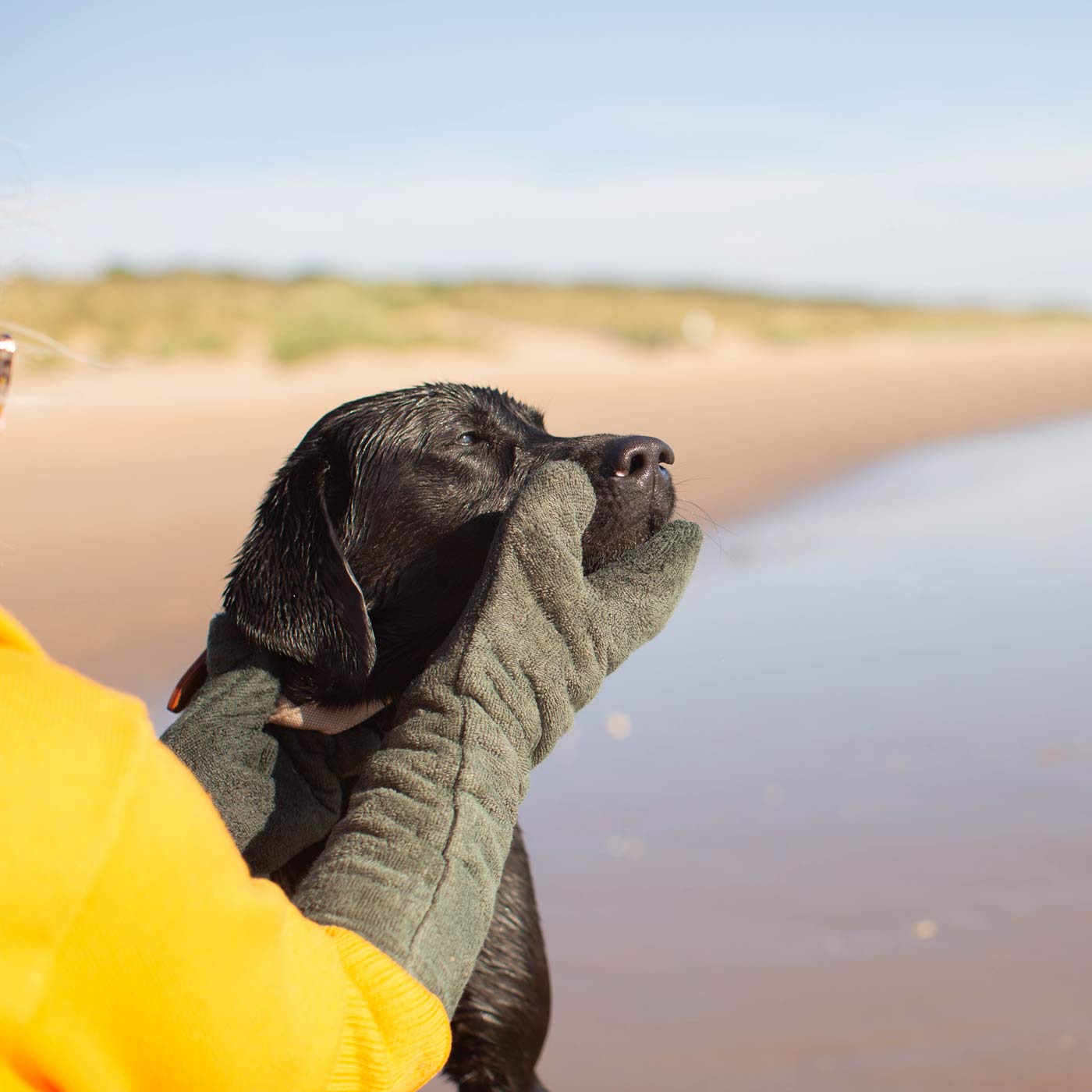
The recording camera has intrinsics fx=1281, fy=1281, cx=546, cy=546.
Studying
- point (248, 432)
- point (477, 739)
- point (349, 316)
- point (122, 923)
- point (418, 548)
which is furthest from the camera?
point (349, 316)

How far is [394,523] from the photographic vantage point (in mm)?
2357

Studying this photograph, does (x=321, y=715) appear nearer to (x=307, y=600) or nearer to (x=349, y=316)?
(x=307, y=600)

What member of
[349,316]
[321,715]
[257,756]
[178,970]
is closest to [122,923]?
[178,970]

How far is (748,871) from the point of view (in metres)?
3.93

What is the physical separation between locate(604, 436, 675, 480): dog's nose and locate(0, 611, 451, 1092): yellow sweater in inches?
49.7

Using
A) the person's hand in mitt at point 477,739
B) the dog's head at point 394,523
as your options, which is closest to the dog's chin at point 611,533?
the dog's head at point 394,523

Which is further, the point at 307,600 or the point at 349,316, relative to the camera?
the point at 349,316

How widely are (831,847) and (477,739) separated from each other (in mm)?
2949

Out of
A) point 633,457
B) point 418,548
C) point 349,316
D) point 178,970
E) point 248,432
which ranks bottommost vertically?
point 248,432

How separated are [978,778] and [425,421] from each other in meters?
2.96

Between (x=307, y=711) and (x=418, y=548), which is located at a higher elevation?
(x=418, y=548)

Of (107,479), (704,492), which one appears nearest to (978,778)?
(704,492)

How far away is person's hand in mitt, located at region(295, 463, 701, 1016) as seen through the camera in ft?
4.08

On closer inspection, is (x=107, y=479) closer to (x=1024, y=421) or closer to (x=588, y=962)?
(x=588, y=962)
